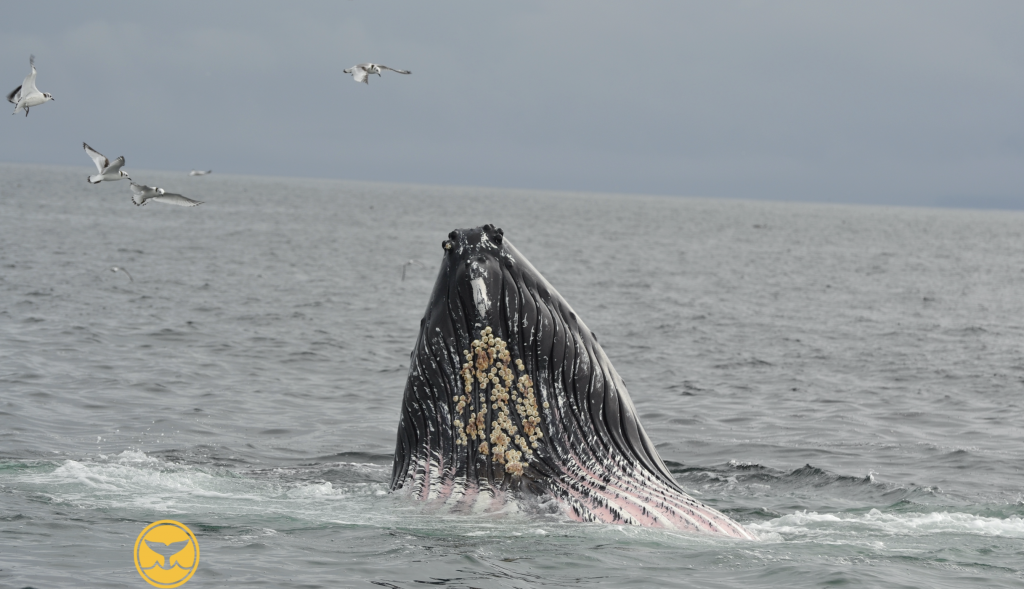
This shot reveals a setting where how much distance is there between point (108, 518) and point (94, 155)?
4965 millimetres

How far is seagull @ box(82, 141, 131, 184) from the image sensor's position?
1224 cm

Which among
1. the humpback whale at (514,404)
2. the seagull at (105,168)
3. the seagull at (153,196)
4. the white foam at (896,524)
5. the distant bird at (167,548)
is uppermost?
the seagull at (105,168)

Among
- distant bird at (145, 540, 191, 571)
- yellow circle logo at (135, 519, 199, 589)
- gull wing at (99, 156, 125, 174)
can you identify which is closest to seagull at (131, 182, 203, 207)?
gull wing at (99, 156, 125, 174)

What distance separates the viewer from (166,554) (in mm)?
9008

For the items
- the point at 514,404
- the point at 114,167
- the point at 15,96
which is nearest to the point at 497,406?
the point at 514,404

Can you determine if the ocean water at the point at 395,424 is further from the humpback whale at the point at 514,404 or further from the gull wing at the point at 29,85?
the gull wing at the point at 29,85

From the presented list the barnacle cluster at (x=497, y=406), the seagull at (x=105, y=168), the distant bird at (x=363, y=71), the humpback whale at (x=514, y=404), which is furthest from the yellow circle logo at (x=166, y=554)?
the distant bird at (x=363, y=71)

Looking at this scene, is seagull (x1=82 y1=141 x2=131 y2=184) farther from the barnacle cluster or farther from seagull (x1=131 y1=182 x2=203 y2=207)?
the barnacle cluster

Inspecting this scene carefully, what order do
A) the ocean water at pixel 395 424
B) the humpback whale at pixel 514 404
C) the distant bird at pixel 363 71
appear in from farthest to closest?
the distant bird at pixel 363 71, the humpback whale at pixel 514 404, the ocean water at pixel 395 424

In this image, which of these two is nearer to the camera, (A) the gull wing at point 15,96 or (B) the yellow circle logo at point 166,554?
(B) the yellow circle logo at point 166,554

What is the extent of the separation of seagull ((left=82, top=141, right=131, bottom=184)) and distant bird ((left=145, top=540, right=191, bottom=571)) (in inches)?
164

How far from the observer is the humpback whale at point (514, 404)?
9219mm

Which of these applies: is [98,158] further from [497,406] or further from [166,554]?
[497,406]

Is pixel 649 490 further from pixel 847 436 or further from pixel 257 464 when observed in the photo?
pixel 847 436
